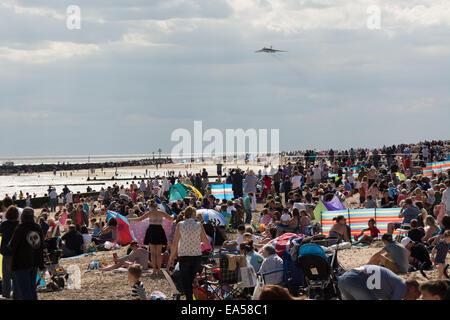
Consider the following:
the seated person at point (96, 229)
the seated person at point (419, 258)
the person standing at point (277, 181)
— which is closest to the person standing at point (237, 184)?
the person standing at point (277, 181)

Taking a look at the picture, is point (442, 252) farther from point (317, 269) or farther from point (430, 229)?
point (430, 229)

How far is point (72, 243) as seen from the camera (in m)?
14.5

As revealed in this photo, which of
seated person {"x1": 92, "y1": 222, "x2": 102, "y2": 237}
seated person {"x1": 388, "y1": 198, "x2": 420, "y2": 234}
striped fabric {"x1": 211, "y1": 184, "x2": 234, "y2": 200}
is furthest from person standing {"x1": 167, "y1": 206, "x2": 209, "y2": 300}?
striped fabric {"x1": 211, "y1": 184, "x2": 234, "y2": 200}

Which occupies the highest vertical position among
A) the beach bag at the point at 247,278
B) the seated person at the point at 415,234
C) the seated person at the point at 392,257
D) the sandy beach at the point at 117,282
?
the seated person at the point at 415,234

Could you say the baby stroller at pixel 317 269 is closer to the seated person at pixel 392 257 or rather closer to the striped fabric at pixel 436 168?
the seated person at pixel 392 257

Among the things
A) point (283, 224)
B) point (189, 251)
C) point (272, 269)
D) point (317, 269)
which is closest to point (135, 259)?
point (283, 224)

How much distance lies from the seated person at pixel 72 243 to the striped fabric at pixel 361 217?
5.75 m

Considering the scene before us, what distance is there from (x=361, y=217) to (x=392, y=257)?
515 centimetres

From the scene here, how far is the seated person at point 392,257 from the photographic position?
30.7 ft

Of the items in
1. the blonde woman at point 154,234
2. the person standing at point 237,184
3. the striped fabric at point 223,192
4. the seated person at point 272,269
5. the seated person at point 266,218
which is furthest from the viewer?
the striped fabric at point 223,192

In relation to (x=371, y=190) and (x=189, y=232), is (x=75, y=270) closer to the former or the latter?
(x=189, y=232)

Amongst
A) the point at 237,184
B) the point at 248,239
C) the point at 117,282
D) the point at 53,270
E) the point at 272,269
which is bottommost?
the point at 117,282

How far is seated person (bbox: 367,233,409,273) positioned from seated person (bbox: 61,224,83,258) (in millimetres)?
7723

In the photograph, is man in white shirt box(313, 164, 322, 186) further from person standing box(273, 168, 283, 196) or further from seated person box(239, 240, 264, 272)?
seated person box(239, 240, 264, 272)
